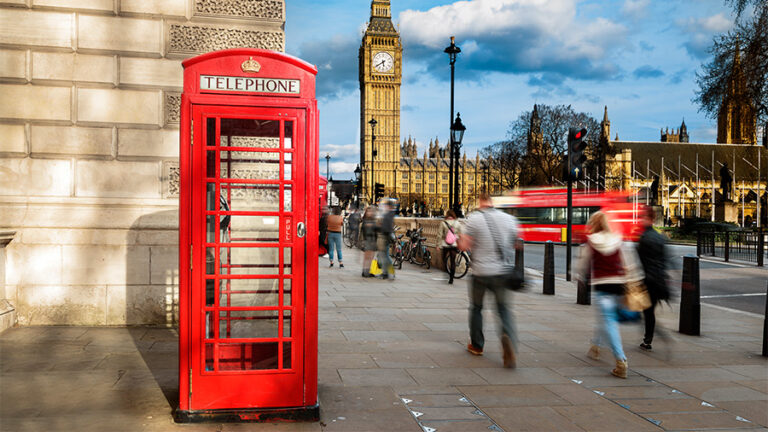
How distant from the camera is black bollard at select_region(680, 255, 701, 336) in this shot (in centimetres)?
807

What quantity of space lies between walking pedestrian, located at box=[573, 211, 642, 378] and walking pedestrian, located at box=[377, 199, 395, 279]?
792cm

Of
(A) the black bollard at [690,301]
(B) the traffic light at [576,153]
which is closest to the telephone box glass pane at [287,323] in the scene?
(A) the black bollard at [690,301]

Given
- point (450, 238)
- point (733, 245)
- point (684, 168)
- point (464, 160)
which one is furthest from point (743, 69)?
point (464, 160)

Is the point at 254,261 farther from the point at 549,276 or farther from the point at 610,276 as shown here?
the point at 549,276

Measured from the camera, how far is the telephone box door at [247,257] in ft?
13.4

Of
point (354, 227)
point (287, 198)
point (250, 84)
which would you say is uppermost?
point (250, 84)

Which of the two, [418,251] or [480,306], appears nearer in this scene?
[480,306]

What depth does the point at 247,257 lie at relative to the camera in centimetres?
421

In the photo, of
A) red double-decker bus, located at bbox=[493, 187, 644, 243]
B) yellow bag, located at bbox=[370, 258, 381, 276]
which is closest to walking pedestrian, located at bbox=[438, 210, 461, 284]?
yellow bag, located at bbox=[370, 258, 381, 276]

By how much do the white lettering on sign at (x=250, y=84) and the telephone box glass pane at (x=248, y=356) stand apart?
1.71 meters

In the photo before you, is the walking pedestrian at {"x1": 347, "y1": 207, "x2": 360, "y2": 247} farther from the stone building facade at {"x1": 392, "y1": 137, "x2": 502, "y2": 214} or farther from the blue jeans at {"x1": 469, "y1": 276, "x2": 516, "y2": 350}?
the stone building facade at {"x1": 392, "y1": 137, "x2": 502, "y2": 214}

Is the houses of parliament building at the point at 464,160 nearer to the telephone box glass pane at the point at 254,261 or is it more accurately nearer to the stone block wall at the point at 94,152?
the stone block wall at the point at 94,152

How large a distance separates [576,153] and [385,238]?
4.44 metres

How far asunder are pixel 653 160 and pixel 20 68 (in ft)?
368
